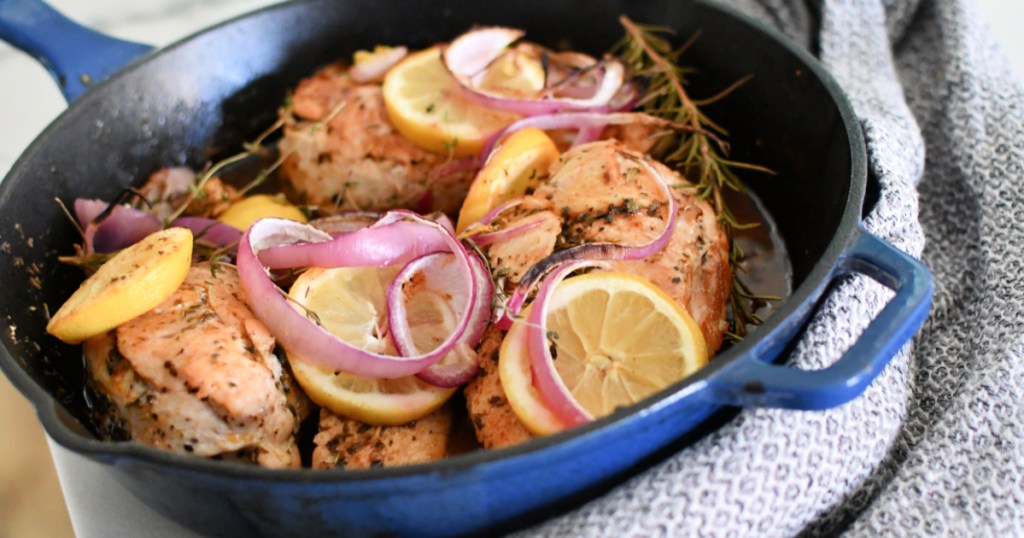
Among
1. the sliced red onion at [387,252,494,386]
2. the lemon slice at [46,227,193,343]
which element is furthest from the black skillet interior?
the sliced red onion at [387,252,494,386]

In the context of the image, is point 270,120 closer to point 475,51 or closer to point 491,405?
point 475,51

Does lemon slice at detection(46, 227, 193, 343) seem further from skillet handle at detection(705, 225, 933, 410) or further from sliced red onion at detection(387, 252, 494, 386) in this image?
skillet handle at detection(705, 225, 933, 410)

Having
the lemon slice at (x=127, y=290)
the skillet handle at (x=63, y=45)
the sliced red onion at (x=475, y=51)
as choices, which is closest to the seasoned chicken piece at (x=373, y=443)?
the lemon slice at (x=127, y=290)

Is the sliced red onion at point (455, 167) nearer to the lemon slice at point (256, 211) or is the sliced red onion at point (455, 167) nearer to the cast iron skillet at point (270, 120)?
the lemon slice at point (256, 211)

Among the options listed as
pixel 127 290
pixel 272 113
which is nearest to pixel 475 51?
pixel 272 113

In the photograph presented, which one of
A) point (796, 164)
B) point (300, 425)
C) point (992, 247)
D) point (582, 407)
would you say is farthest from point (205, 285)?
point (992, 247)

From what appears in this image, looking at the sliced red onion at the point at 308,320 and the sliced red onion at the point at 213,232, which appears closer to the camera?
the sliced red onion at the point at 308,320
